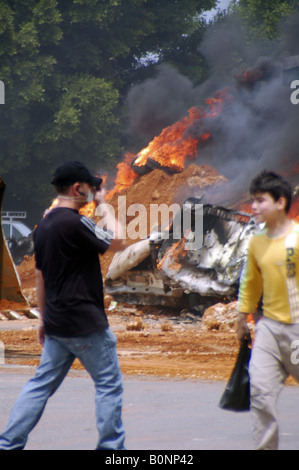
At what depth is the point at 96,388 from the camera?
4.84 meters

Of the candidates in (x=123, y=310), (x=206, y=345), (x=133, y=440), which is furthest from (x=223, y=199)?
(x=133, y=440)

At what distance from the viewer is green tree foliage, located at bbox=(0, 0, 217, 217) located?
33.8 m

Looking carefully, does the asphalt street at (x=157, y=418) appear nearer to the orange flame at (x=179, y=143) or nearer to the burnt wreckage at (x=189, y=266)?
the burnt wreckage at (x=189, y=266)

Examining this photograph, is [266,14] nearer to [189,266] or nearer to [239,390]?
[189,266]

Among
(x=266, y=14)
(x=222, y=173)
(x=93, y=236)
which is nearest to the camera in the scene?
(x=93, y=236)

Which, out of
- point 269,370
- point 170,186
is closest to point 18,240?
point 170,186

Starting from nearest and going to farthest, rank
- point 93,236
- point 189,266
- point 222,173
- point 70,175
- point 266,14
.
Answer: point 93,236
point 70,175
point 189,266
point 222,173
point 266,14

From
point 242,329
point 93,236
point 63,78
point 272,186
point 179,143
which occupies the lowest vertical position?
point 242,329

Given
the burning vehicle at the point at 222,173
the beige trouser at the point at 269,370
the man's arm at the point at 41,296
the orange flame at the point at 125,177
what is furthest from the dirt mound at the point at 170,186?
the beige trouser at the point at 269,370

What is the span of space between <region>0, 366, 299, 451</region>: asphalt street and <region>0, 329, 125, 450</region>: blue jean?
72 cm

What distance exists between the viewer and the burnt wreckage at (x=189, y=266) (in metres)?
16.2

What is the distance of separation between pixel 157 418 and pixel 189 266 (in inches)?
411
